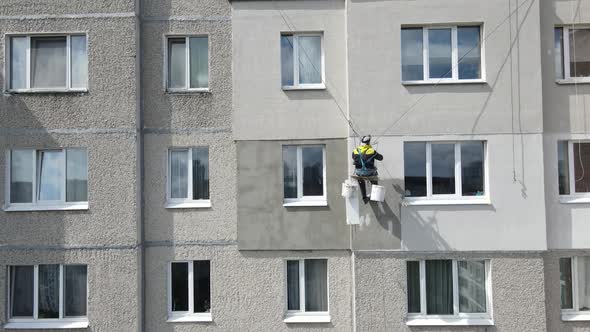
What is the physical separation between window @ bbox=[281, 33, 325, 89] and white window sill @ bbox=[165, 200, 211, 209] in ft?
10.6

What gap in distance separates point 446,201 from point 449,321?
2565mm

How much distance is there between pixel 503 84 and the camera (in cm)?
1041

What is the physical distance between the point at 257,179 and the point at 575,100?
284 inches

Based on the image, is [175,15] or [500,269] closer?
[500,269]

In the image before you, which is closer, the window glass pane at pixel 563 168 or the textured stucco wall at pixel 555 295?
the textured stucco wall at pixel 555 295

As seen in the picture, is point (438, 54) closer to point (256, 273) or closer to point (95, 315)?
point (256, 273)

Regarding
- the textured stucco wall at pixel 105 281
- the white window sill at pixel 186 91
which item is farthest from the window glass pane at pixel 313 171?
the textured stucco wall at pixel 105 281

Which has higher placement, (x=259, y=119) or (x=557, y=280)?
(x=259, y=119)

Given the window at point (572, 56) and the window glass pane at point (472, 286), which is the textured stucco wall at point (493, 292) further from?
the window at point (572, 56)

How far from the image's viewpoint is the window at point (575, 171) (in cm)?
1073

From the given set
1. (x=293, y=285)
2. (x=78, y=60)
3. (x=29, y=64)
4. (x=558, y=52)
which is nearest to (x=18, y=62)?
(x=29, y=64)

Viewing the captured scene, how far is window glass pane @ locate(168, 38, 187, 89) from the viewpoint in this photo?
449 inches

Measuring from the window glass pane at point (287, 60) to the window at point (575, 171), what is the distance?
20.5 feet

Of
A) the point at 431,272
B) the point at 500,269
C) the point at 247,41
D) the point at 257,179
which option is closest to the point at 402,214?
the point at 431,272
